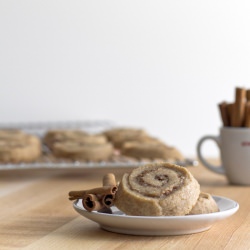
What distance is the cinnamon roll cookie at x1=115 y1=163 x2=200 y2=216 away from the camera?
1219mm

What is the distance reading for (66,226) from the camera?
1.37 metres

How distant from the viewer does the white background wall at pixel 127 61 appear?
12.1 ft

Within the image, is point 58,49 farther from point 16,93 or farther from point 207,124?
point 207,124

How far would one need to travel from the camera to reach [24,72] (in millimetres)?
3721

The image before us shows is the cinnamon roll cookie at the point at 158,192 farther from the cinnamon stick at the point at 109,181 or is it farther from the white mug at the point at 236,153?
the white mug at the point at 236,153

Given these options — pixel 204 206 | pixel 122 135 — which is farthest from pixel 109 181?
pixel 122 135

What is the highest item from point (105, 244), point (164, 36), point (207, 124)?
point (164, 36)

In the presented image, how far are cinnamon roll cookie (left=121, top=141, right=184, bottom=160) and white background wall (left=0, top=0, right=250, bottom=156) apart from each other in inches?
54.2

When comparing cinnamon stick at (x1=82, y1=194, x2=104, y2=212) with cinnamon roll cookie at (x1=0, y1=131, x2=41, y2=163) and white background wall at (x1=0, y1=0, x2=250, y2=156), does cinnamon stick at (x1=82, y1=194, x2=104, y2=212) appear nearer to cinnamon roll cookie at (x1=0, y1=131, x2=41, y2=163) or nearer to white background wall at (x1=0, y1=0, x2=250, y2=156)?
cinnamon roll cookie at (x1=0, y1=131, x2=41, y2=163)

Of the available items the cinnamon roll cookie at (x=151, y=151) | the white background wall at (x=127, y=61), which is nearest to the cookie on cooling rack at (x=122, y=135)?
the cinnamon roll cookie at (x=151, y=151)

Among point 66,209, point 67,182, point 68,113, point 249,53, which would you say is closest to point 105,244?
point 66,209

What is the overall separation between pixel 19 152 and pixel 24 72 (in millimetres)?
1529

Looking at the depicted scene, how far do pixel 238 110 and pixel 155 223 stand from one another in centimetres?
80

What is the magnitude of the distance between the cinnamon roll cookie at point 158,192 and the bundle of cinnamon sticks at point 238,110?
0.65 m
